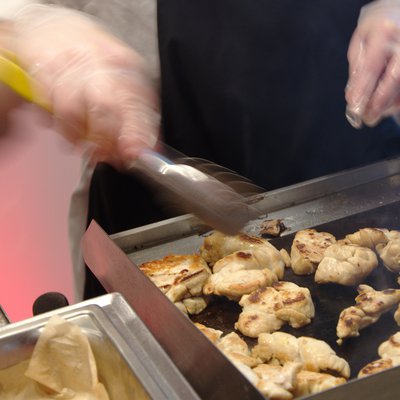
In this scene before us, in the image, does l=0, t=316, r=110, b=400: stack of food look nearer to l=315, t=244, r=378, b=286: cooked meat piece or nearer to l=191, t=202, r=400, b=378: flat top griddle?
l=191, t=202, r=400, b=378: flat top griddle

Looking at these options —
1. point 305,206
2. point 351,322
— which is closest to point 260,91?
point 305,206

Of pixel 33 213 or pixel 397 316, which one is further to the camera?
pixel 33 213

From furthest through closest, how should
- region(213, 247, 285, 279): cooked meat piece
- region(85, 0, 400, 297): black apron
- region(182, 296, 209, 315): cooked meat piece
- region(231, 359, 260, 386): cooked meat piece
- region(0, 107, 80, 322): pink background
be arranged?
region(0, 107, 80, 322): pink background, region(85, 0, 400, 297): black apron, region(213, 247, 285, 279): cooked meat piece, region(182, 296, 209, 315): cooked meat piece, region(231, 359, 260, 386): cooked meat piece

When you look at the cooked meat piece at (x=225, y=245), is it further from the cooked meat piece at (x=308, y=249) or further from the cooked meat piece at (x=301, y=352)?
the cooked meat piece at (x=301, y=352)

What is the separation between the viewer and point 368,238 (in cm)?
180

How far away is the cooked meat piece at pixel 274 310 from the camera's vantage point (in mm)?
1514

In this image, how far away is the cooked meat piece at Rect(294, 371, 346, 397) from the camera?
4.17 feet

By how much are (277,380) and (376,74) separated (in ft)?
3.25

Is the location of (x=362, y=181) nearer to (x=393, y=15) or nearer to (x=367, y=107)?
(x=367, y=107)

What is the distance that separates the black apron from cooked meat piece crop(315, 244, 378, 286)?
0.72 meters

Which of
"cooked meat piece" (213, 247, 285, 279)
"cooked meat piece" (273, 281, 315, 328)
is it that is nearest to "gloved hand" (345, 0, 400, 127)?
"cooked meat piece" (213, 247, 285, 279)

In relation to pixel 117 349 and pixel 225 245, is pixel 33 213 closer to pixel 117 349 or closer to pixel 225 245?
pixel 225 245

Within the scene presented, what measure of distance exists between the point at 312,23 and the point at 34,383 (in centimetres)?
161

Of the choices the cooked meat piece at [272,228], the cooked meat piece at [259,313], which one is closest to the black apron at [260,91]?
the cooked meat piece at [272,228]
